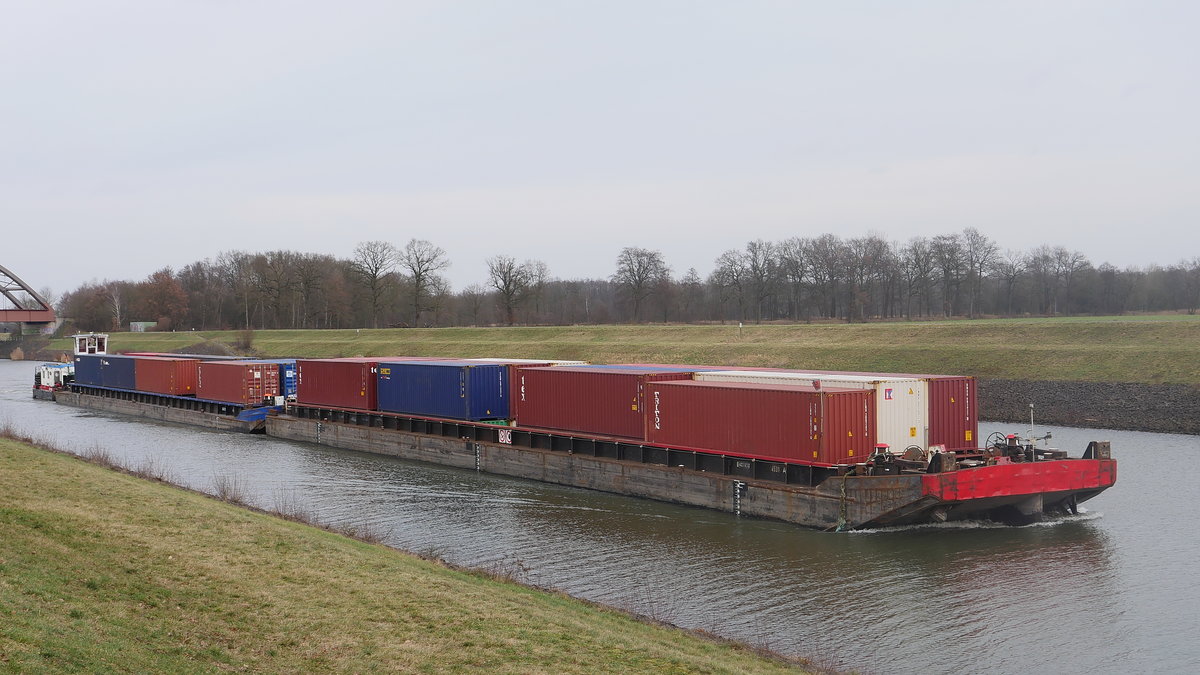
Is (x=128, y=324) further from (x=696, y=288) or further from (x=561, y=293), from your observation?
(x=696, y=288)

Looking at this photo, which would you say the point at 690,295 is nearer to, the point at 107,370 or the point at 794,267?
the point at 794,267

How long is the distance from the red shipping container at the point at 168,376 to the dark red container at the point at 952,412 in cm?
4909

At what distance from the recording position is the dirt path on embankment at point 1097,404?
43.9m

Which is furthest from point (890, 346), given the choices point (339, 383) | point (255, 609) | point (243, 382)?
point (255, 609)

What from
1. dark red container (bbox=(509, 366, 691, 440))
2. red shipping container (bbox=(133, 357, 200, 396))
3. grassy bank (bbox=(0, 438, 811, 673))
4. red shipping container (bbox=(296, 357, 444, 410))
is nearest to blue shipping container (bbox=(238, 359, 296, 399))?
red shipping container (bbox=(296, 357, 444, 410))

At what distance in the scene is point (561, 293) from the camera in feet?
525

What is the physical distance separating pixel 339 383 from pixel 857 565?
31.6 meters

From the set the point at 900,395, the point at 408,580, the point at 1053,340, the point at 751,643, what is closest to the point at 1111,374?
the point at 1053,340

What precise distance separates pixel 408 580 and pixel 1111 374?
1821 inches

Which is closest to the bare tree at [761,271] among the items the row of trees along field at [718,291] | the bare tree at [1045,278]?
the row of trees along field at [718,291]

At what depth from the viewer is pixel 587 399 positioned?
33.3 m

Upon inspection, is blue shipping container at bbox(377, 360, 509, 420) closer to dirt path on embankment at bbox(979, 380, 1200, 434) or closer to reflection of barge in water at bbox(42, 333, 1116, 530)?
reflection of barge in water at bbox(42, 333, 1116, 530)

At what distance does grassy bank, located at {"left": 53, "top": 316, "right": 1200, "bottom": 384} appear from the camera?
5191cm

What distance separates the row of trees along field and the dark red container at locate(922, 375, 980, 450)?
82.2 metres
